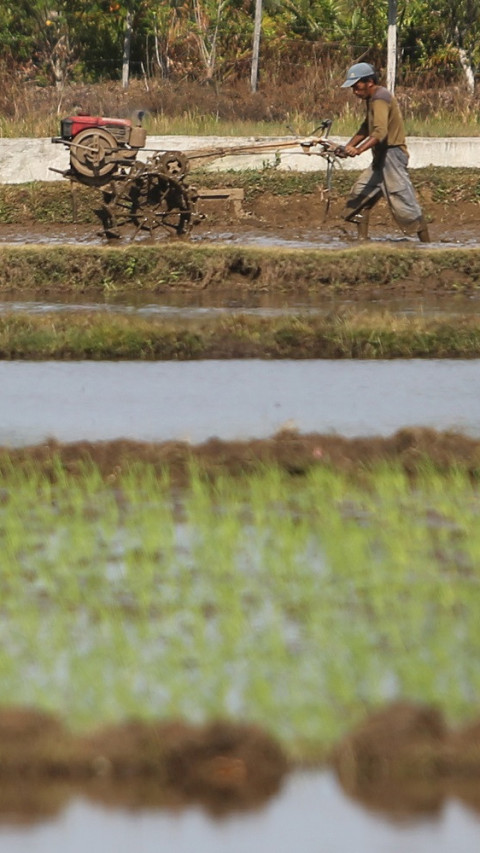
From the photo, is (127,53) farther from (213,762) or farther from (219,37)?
(213,762)

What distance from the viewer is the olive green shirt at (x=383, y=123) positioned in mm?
15648

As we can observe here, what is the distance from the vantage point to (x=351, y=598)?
4855mm

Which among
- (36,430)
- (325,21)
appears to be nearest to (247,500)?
(36,430)

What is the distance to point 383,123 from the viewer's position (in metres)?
15.7

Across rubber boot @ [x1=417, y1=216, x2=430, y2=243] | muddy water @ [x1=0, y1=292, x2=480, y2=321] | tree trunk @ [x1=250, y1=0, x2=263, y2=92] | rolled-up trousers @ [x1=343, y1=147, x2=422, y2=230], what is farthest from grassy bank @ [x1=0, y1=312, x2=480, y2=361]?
tree trunk @ [x1=250, y1=0, x2=263, y2=92]

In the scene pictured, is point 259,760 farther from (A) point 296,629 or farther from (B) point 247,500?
(B) point 247,500

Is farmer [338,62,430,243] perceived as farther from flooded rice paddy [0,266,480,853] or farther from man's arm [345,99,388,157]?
flooded rice paddy [0,266,480,853]

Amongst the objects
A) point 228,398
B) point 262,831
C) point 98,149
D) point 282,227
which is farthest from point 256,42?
point 262,831

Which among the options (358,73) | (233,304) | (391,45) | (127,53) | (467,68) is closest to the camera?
(233,304)

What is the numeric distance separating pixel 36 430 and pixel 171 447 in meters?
1.34

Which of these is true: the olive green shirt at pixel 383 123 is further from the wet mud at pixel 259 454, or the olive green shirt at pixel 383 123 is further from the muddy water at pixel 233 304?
the wet mud at pixel 259 454

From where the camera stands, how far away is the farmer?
15.6 metres

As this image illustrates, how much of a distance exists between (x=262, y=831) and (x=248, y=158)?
21479 mm

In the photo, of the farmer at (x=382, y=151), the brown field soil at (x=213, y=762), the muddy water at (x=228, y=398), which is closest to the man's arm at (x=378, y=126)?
the farmer at (x=382, y=151)
